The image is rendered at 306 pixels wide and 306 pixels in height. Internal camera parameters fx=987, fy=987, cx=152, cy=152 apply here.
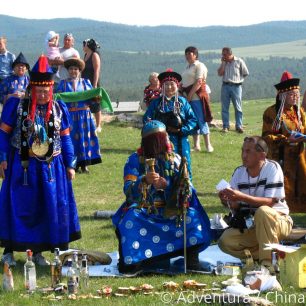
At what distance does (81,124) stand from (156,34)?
327 feet

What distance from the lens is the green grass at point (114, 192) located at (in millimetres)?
7684

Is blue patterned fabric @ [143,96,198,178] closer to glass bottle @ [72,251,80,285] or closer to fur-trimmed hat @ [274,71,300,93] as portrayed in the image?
fur-trimmed hat @ [274,71,300,93]

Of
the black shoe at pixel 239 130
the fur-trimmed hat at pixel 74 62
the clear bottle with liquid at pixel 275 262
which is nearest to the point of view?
the clear bottle with liquid at pixel 275 262

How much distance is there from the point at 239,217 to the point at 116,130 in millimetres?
10725

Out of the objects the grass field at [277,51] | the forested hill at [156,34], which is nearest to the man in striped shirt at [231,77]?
the grass field at [277,51]

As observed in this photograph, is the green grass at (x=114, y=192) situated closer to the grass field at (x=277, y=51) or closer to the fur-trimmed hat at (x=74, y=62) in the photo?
the fur-trimmed hat at (x=74, y=62)

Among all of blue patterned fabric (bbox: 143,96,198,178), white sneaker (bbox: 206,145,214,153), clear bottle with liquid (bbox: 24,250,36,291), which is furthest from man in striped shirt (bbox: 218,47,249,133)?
clear bottle with liquid (bbox: 24,250,36,291)

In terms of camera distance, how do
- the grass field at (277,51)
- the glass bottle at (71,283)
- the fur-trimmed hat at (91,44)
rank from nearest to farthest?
the glass bottle at (71,283) → the fur-trimmed hat at (91,44) → the grass field at (277,51)

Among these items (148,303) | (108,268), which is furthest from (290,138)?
(148,303)

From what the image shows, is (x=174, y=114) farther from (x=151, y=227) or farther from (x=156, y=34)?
(x=156, y=34)

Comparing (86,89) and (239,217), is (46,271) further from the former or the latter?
(86,89)

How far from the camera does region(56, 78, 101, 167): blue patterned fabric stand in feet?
45.2

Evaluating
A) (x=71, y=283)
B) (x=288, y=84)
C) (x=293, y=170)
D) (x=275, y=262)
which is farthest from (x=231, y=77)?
(x=71, y=283)

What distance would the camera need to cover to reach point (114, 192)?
43.1 ft
